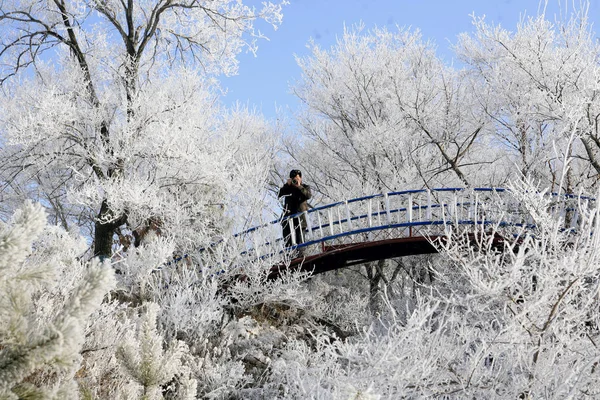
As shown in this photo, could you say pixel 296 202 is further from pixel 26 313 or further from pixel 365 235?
pixel 26 313

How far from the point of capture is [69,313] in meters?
2.44

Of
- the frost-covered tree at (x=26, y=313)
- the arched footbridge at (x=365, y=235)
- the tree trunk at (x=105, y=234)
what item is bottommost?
the frost-covered tree at (x=26, y=313)

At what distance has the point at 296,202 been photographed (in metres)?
10.9

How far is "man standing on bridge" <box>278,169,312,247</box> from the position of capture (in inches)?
418

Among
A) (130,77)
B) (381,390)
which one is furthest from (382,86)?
(381,390)

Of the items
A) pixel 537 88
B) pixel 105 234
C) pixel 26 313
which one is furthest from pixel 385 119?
pixel 26 313

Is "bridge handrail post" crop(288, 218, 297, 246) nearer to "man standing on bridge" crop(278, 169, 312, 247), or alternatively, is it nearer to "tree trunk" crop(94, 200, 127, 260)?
"man standing on bridge" crop(278, 169, 312, 247)

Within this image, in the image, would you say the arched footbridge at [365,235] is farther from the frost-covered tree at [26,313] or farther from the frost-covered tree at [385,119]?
the frost-covered tree at [26,313]

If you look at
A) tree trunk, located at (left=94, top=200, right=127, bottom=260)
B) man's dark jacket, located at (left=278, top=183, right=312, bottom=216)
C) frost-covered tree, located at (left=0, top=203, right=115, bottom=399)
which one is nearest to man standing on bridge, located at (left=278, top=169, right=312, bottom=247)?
man's dark jacket, located at (left=278, top=183, right=312, bottom=216)

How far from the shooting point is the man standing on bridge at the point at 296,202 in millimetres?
10606

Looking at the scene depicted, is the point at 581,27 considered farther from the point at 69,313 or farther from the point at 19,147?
the point at 19,147

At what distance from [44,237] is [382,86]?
10514 mm

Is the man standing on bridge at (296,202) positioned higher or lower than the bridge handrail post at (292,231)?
higher

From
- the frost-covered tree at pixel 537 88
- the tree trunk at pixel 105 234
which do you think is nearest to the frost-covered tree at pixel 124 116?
the tree trunk at pixel 105 234
